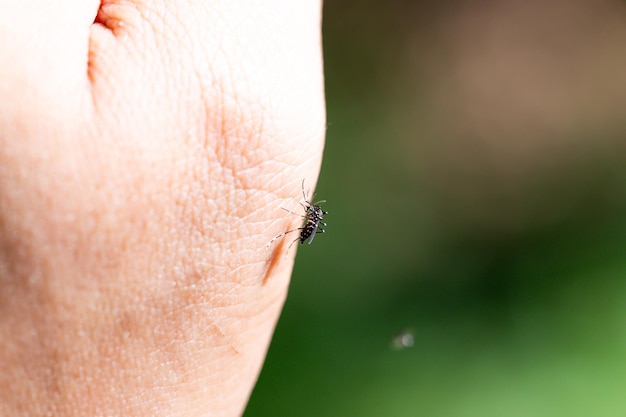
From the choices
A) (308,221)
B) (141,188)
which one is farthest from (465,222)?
(141,188)

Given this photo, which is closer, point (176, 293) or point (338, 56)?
point (176, 293)

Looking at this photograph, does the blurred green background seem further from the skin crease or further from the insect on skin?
the skin crease

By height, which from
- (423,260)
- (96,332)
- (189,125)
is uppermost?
(189,125)

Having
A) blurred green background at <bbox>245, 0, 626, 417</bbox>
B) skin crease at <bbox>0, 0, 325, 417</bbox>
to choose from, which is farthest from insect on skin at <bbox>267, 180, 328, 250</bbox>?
blurred green background at <bbox>245, 0, 626, 417</bbox>

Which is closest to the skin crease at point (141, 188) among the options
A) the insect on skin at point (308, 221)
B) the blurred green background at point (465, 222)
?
the insect on skin at point (308, 221)

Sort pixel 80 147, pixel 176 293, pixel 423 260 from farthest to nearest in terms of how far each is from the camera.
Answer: pixel 423 260
pixel 176 293
pixel 80 147

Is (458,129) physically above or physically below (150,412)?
above

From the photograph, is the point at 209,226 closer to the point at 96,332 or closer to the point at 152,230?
the point at 152,230

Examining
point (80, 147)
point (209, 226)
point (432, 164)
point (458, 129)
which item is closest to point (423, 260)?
point (432, 164)

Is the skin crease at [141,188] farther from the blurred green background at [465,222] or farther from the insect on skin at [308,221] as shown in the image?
the blurred green background at [465,222]
